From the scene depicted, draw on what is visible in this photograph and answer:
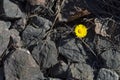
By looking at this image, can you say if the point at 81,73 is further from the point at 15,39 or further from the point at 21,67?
the point at 15,39

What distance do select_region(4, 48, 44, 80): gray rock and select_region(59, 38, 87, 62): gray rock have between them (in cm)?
30

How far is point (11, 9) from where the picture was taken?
3.80 metres

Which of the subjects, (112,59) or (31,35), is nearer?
(112,59)

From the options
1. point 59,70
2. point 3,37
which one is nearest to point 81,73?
point 59,70

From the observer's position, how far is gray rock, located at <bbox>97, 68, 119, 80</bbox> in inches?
146

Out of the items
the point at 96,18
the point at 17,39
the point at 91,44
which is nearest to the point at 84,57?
the point at 91,44

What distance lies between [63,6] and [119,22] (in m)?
0.55

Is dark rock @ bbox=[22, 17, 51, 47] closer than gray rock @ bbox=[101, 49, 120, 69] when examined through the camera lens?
No

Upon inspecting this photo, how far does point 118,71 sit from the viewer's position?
372 cm

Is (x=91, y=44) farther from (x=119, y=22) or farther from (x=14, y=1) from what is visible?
(x=14, y=1)

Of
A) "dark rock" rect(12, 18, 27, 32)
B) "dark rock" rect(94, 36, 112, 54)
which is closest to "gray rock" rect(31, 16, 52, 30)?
"dark rock" rect(12, 18, 27, 32)

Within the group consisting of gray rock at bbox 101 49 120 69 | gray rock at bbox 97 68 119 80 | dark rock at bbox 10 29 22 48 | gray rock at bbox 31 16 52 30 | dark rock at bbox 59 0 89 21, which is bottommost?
gray rock at bbox 97 68 119 80

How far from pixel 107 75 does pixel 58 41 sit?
0.55m

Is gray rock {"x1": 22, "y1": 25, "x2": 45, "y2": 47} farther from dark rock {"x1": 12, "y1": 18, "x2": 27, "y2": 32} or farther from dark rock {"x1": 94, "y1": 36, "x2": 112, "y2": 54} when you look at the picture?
dark rock {"x1": 94, "y1": 36, "x2": 112, "y2": 54}
